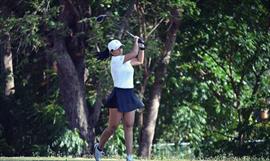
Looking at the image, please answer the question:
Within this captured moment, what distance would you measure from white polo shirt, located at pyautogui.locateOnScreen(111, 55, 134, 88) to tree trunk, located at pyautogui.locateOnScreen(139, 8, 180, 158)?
1028 centimetres

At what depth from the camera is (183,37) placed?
77.5 ft

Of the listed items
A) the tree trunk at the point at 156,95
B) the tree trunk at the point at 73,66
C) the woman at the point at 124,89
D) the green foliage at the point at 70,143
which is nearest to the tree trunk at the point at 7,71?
the tree trunk at the point at 73,66

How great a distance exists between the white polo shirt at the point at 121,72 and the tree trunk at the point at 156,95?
10.3m

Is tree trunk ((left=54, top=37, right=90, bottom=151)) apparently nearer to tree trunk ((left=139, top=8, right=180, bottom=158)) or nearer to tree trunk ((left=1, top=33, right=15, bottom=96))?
tree trunk ((left=139, top=8, right=180, bottom=158))

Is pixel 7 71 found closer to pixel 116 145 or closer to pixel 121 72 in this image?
pixel 116 145

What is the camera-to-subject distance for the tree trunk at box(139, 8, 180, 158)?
22.1m

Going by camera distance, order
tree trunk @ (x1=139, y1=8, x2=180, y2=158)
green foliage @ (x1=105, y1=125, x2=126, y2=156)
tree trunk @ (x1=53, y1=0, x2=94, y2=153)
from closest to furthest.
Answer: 1. tree trunk @ (x1=53, y1=0, x2=94, y2=153)
2. green foliage @ (x1=105, y1=125, x2=126, y2=156)
3. tree trunk @ (x1=139, y1=8, x2=180, y2=158)

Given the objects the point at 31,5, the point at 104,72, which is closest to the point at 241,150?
the point at 104,72

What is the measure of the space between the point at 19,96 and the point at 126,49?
6.97 m

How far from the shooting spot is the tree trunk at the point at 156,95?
2208 cm

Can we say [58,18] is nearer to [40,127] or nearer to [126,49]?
[126,49]

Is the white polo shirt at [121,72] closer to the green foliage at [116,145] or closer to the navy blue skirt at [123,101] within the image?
the navy blue skirt at [123,101]

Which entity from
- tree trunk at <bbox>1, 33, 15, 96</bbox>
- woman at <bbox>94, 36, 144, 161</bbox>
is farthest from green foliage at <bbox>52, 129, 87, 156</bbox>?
woman at <bbox>94, 36, 144, 161</bbox>

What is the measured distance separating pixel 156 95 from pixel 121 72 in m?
11.2
